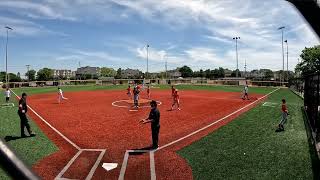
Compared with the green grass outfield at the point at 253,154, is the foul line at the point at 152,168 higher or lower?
lower

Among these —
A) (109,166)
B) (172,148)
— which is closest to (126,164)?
(109,166)

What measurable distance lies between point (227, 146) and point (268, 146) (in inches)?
66.5

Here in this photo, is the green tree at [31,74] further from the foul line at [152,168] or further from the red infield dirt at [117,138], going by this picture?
the foul line at [152,168]

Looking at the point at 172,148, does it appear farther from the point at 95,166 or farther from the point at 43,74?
the point at 43,74

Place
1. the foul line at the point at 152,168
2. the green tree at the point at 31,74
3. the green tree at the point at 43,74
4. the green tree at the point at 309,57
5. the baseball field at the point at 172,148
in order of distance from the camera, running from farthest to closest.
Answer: the green tree at the point at 31,74, the green tree at the point at 43,74, the green tree at the point at 309,57, the baseball field at the point at 172,148, the foul line at the point at 152,168

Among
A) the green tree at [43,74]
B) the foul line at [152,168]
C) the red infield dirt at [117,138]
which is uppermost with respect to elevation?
the green tree at [43,74]

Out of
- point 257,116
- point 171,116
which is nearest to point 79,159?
point 171,116

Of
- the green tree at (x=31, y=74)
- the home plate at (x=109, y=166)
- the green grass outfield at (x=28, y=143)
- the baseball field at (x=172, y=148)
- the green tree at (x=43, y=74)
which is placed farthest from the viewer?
Answer: the green tree at (x=31, y=74)

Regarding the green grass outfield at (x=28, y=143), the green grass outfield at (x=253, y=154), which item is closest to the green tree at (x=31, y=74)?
the green grass outfield at (x=28, y=143)

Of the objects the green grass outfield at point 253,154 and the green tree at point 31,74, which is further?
the green tree at point 31,74

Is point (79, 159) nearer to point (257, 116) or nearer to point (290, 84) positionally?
point (257, 116)

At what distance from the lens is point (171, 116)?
2392 centimetres

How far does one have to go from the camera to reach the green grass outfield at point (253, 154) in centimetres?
1073

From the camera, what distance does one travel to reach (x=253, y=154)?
12852mm
